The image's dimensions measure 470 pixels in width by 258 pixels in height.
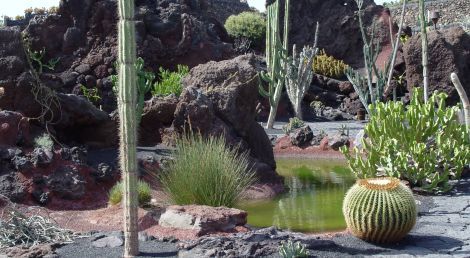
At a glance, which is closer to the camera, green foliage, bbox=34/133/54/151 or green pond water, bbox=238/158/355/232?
green pond water, bbox=238/158/355/232

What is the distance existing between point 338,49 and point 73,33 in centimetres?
1232

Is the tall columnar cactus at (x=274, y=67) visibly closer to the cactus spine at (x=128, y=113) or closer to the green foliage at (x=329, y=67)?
the green foliage at (x=329, y=67)

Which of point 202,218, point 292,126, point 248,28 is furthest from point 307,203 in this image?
point 248,28

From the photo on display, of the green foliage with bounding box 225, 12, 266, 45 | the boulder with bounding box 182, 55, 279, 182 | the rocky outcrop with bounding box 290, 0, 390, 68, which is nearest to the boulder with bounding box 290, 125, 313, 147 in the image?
the boulder with bounding box 182, 55, 279, 182

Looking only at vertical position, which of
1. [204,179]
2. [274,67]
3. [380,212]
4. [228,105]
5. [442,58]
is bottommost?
[380,212]

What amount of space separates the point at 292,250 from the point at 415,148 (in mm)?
3451

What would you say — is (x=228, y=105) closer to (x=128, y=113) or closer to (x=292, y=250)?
(x=128, y=113)

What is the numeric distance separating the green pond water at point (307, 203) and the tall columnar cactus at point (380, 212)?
143 cm

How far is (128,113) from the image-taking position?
5301 millimetres

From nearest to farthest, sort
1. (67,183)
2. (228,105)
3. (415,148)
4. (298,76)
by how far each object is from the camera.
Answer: (415,148)
(67,183)
(228,105)
(298,76)

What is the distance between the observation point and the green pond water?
26.0 feet

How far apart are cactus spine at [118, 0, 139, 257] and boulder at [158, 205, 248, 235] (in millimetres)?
976

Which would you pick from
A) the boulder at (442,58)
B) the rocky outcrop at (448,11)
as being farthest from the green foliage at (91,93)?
the rocky outcrop at (448,11)

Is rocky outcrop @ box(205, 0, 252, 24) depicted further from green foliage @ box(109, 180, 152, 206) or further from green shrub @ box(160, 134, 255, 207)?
green shrub @ box(160, 134, 255, 207)
